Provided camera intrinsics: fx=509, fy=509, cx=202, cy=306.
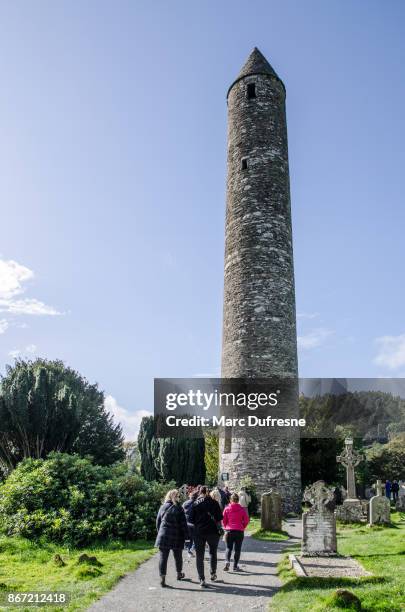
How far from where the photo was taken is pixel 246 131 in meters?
21.6

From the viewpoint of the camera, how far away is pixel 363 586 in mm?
6996

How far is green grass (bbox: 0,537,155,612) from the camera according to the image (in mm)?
7555

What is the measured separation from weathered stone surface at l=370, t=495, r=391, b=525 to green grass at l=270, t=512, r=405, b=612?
15.9ft

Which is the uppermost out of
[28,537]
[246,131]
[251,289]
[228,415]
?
[246,131]

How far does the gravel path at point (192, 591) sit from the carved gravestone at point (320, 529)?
77cm

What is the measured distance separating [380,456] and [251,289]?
30.2m

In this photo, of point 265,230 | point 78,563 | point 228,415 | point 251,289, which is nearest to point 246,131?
point 265,230

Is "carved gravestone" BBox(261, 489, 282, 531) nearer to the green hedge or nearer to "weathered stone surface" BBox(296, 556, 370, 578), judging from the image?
the green hedge

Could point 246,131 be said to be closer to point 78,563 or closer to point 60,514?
point 60,514

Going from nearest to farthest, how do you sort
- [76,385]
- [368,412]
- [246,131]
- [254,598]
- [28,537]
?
[254,598] → [28,537] → [246,131] → [76,385] → [368,412]

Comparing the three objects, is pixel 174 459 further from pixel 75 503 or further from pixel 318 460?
pixel 75 503

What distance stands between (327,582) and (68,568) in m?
4.67

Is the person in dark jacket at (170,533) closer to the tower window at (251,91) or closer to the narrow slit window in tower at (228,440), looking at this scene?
the narrow slit window in tower at (228,440)

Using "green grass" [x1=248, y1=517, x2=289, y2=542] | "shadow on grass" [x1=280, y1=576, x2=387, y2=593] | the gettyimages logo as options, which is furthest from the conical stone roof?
"shadow on grass" [x1=280, y1=576, x2=387, y2=593]
